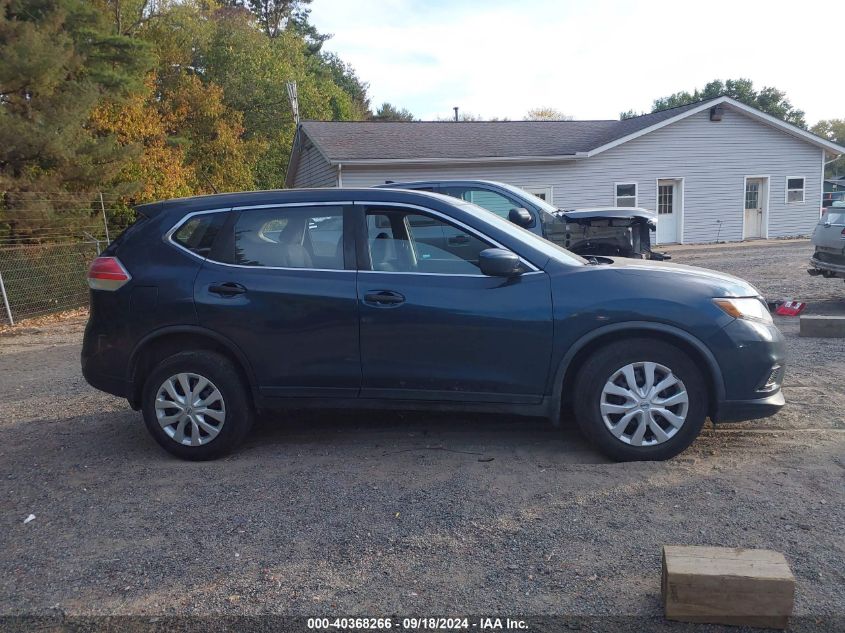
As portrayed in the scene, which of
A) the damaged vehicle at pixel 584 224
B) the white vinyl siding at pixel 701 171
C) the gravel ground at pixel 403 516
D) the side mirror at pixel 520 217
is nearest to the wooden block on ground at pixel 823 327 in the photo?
the damaged vehicle at pixel 584 224

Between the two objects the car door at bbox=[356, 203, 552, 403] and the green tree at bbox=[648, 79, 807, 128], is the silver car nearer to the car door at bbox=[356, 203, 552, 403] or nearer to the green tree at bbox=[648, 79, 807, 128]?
the car door at bbox=[356, 203, 552, 403]

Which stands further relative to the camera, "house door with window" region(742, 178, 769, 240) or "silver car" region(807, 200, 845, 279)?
"house door with window" region(742, 178, 769, 240)

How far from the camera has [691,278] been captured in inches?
179

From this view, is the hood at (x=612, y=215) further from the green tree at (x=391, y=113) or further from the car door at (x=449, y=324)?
the green tree at (x=391, y=113)

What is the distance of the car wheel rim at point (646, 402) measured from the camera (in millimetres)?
4359

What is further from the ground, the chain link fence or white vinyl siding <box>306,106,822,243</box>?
white vinyl siding <box>306,106,822,243</box>

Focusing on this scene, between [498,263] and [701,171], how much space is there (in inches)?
821

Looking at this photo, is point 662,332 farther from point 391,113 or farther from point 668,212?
point 391,113

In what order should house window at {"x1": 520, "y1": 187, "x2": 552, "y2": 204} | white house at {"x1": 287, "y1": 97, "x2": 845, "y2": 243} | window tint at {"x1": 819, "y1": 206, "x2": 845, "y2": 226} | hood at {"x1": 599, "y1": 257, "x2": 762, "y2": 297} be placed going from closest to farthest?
hood at {"x1": 599, "y1": 257, "x2": 762, "y2": 297} < window tint at {"x1": 819, "y1": 206, "x2": 845, "y2": 226} < white house at {"x1": 287, "y1": 97, "x2": 845, "y2": 243} < house window at {"x1": 520, "y1": 187, "x2": 552, "y2": 204}

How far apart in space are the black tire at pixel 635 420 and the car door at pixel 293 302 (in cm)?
150

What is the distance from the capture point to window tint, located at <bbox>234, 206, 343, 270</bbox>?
15.8 ft

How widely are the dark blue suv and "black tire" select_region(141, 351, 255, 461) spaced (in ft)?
0.04

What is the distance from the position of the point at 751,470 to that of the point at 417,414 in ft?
8.10

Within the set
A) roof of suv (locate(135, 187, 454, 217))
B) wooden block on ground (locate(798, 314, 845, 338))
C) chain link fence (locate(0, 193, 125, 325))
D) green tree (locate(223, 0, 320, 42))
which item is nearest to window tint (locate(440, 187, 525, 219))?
wooden block on ground (locate(798, 314, 845, 338))
